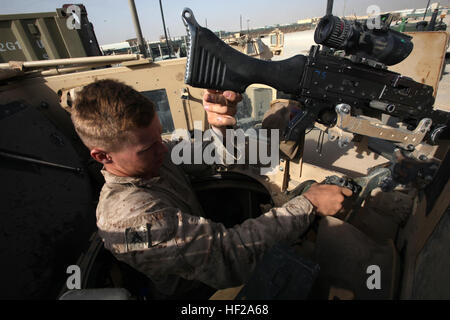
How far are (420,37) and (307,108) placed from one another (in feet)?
5.47

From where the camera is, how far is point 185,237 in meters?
1.12

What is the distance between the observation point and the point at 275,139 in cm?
242

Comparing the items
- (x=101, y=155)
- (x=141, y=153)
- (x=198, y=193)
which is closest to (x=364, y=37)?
(x=141, y=153)

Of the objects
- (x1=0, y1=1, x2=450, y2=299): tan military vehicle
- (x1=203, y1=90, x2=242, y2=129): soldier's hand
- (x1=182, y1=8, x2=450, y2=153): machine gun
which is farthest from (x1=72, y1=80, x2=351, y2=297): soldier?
(x1=203, y1=90, x2=242, y2=129): soldier's hand

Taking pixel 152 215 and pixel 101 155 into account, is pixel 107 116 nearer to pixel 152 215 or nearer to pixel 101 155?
pixel 101 155

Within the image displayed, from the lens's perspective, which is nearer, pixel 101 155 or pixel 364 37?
pixel 101 155

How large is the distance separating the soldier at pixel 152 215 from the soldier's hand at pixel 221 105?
66 cm

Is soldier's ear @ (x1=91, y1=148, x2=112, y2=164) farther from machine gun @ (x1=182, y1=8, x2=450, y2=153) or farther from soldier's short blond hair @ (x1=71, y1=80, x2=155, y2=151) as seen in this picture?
machine gun @ (x1=182, y1=8, x2=450, y2=153)

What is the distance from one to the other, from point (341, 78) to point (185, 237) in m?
1.67

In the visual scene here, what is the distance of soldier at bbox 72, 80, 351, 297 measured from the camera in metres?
1.11

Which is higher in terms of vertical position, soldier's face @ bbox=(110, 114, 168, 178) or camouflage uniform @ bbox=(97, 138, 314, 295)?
soldier's face @ bbox=(110, 114, 168, 178)

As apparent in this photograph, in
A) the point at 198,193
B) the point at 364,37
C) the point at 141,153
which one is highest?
the point at 364,37

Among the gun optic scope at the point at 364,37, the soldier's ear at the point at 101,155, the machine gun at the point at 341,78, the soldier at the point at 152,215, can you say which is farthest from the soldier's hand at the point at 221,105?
the soldier's ear at the point at 101,155

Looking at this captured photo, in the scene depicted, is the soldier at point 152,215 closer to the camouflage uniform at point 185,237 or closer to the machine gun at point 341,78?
the camouflage uniform at point 185,237
